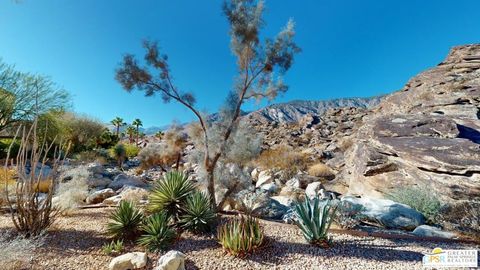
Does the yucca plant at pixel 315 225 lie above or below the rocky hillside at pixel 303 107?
below

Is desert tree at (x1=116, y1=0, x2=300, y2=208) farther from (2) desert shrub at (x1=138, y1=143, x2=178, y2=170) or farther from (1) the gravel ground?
(2) desert shrub at (x1=138, y1=143, x2=178, y2=170)

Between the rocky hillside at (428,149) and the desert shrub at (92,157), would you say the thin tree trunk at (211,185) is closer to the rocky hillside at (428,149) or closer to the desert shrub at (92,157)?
the rocky hillside at (428,149)

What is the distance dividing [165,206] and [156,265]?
1.77 m

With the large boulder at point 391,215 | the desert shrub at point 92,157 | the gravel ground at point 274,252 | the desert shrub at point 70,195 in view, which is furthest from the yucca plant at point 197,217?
the desert shrub at point 92,157

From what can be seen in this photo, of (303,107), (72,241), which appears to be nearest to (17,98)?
(72,241)

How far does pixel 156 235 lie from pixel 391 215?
5.82m

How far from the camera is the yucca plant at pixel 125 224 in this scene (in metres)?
5.14

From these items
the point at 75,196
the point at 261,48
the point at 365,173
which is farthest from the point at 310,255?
the point at 75,196

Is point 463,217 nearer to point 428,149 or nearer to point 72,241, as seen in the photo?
point 428,149

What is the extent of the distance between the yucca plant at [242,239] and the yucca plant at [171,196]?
1501mm

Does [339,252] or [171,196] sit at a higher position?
[171,196]

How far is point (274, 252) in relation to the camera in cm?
457

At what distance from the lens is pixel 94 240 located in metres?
5.18

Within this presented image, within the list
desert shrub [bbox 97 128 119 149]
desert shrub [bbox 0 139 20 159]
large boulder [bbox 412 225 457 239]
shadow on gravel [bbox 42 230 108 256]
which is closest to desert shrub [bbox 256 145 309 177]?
large boulder [bbox 412 225 457 239]
